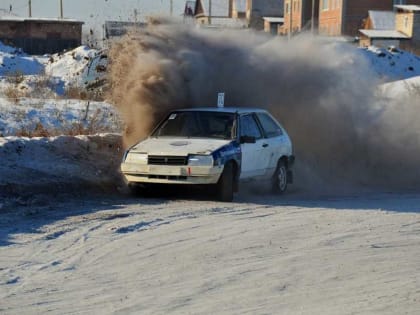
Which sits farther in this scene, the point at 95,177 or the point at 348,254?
the point at 95,177

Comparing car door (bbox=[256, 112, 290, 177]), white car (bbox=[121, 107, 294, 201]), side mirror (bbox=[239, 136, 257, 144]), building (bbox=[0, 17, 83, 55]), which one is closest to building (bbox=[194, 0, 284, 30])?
building (bbox=[0, 17, 83, 55])

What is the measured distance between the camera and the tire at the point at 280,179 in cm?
1382

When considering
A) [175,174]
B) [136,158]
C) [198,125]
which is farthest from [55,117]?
[175,174]

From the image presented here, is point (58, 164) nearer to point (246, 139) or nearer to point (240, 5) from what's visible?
point (246, 139)

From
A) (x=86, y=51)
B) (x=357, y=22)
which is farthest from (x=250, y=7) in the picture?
(x=86, y=51)

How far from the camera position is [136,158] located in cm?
1208

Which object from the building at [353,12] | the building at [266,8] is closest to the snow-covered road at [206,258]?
the building at [353,12]

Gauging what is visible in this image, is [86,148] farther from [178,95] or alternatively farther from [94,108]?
[94,108]

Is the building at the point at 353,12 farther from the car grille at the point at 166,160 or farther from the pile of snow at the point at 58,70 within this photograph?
the car grille at the point at 166,160

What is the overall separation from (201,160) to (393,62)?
31715 mm

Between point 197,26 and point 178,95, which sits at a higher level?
point 197,26

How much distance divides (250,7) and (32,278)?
89500mm

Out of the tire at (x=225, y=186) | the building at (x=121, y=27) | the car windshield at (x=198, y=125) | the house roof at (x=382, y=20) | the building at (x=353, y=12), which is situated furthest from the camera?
the building at (x=353, y=12)

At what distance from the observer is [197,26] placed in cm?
1694
